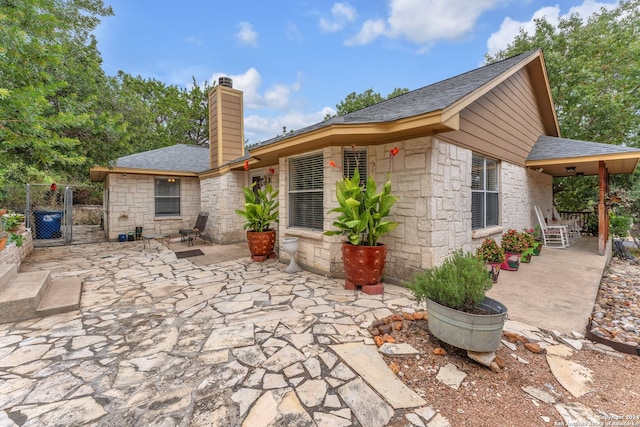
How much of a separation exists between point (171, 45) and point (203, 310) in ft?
32.7

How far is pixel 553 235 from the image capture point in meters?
7.33

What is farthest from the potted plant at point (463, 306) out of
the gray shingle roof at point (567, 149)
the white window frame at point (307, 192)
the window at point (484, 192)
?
the gray shingle roof at point (567, 149)

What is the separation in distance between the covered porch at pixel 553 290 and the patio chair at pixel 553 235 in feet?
4.46

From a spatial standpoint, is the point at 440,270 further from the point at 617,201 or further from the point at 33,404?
the point at 617,201

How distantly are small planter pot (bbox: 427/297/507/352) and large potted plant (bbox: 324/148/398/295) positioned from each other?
58.9 inches

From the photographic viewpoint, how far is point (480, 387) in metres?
1.85

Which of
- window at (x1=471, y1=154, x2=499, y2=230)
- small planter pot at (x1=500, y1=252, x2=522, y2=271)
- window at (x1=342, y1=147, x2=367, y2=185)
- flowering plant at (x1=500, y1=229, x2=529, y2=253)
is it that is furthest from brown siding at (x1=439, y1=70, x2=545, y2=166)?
small planter pot at (x1=500, y1=252, x2=522, y2=271)

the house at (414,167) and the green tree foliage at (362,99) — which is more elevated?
the green tree foliage at (362,99)

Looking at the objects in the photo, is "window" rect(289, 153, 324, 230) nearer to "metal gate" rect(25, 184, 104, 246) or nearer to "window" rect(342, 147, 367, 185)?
"window" rect(342, 147, 367, 185)

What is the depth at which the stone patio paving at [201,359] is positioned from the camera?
5.39ft

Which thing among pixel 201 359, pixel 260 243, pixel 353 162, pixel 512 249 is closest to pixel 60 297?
pixel 201 359

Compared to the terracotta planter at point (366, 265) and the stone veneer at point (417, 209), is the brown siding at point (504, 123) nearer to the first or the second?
the stone veneer at point (417, 209)

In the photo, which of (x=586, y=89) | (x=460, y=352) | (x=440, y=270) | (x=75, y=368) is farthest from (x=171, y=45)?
(x=586, y=89)

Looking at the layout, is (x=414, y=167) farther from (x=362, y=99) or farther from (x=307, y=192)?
(x=362, y=99)
